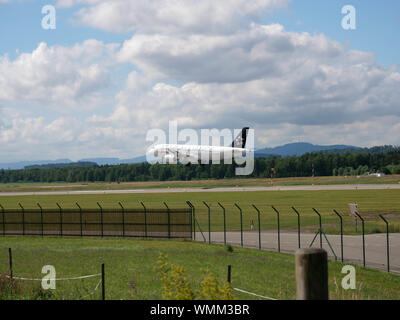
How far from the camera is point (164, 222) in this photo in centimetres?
3859

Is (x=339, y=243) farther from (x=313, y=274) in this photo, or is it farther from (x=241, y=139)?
(x=241, y=139)

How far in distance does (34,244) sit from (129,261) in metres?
11.9

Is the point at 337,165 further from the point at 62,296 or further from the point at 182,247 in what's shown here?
the point at 62,296

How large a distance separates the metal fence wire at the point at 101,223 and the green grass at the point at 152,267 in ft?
8.03

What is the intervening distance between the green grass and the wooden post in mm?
10183

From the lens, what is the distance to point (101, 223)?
126 ft

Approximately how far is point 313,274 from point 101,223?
115 feet

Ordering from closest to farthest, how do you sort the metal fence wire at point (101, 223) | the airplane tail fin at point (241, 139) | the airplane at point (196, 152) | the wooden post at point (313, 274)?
the wooden post at point (313, 274)
the metal fence wire at point (101, 223)
the airplane at point (196, 152)
the airplane tail fin at point (241, 139)

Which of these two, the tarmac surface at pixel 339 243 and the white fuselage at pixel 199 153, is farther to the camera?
the white fuselage at pixel 199 153

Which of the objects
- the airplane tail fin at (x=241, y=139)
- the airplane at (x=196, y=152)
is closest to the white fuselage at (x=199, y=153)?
the airplane at (x=196, y=152)

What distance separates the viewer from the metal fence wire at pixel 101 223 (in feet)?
122

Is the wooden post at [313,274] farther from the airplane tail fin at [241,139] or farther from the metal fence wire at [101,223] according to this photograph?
the airplane tail fin at [241,139]

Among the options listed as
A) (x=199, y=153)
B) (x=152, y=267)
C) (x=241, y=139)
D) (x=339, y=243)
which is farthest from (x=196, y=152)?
(x=152, y=267)

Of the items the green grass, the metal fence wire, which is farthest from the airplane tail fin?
the green grass
